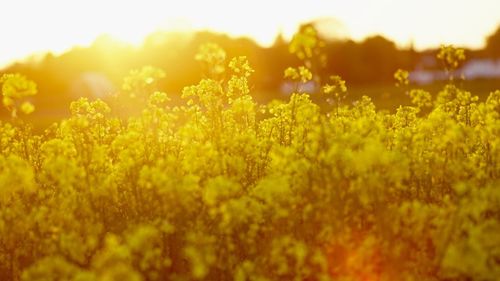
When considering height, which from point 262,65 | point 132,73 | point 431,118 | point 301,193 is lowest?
point 301,193

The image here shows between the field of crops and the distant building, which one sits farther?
the distant building

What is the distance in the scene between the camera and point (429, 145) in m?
10.5

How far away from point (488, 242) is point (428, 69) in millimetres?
87477

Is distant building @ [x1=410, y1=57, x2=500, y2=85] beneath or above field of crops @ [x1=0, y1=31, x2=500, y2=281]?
above

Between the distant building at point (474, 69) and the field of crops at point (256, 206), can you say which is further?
the distant building at point (474, 69)

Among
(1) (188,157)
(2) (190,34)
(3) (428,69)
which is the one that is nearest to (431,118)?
(1) (188,157)

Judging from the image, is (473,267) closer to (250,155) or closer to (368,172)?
(368,172)

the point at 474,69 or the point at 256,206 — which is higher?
the point at 474,69

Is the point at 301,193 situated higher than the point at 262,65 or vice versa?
the point at 262,65

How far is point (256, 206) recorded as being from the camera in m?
7.74

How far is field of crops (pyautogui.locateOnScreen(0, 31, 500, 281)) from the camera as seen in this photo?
736 centimetres

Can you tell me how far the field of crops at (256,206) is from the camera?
290 inches

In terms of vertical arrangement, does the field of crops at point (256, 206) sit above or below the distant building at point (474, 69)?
below

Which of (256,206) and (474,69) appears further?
(474,69)
